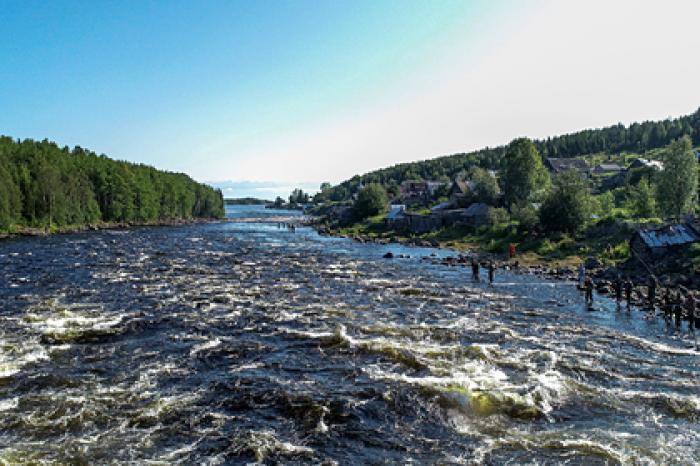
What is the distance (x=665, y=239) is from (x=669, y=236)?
2.01 feet

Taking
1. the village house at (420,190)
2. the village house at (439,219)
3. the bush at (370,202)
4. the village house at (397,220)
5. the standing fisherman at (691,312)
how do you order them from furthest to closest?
the village house at (420,190) < the bush at (370,202) < the village house at (397,220) < the village house at (439,219) < the standing fisherman at (691,312)

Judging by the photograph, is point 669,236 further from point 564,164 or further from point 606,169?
point 564,164

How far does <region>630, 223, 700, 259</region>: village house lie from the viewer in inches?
1780

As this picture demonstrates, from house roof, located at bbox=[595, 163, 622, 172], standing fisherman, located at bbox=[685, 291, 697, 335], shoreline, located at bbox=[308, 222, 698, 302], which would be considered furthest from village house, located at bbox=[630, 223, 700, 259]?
house roof, located at bbox=[595, 163, 622, 172]

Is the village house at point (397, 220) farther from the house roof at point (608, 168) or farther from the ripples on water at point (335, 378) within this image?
the house roof at point (608, 168)

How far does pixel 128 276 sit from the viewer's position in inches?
1831

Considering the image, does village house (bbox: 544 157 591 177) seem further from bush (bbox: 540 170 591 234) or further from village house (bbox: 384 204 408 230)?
bush (bbox: 540 170 591 234)

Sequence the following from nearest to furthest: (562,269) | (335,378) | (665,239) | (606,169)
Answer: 1. (335,378)
2. (665,239)
3. (562,269)
4. (606,169)

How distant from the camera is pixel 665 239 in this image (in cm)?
4631

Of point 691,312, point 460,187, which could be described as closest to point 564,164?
point 460,187

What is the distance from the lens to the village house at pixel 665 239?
45219mm

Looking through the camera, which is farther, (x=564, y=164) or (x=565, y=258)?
(x=564, y=164)

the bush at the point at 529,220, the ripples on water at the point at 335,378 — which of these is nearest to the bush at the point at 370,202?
the bush at the point at 529,220

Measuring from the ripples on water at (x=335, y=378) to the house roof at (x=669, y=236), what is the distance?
15.6 metres
